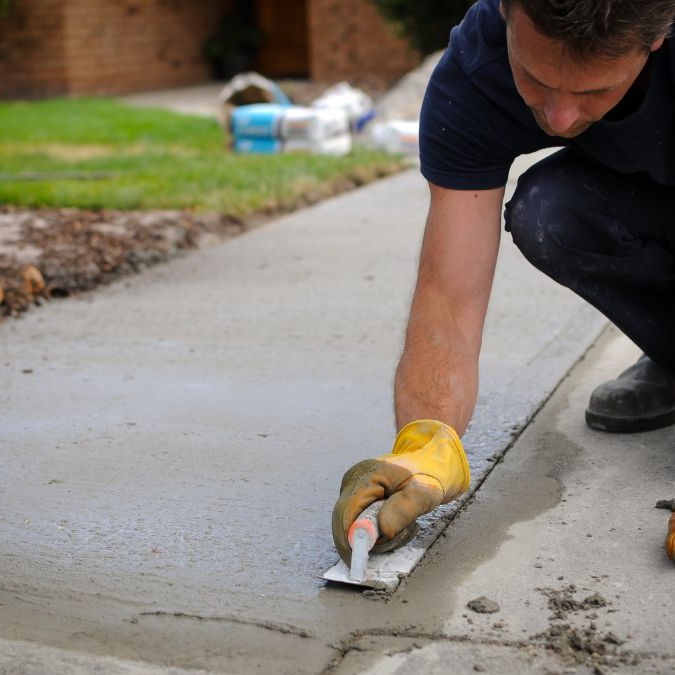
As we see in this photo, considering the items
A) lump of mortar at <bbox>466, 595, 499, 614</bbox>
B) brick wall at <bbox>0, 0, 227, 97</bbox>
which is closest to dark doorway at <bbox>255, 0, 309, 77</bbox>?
brick wall at <bbox>0, 0, 227, 97</bbox>

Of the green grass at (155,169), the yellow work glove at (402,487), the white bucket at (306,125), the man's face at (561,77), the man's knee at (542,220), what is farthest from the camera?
the white bucket at (306,125)

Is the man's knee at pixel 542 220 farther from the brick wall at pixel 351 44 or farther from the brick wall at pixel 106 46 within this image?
the brick wall at pixel 351 44

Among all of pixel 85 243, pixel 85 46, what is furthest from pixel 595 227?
pixel 85 46

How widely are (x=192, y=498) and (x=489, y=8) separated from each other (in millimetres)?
1161

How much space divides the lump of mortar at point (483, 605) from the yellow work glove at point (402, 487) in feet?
0.58

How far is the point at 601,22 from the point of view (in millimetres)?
1659

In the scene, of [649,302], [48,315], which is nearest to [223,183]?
[48,315]

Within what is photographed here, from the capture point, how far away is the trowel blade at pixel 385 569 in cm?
197

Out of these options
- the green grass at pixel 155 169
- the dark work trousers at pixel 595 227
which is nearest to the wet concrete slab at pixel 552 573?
the dark work trousers at pixel 595 227

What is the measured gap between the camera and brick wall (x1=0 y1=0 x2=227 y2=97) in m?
14.4

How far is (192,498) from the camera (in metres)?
2.41

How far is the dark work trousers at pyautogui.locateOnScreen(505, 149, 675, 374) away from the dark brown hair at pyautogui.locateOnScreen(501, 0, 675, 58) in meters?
0.72

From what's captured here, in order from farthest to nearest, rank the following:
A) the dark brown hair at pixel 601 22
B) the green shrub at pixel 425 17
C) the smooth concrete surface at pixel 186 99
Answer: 1. the smooth concrete surface at pixel 186 99
2. the green shrub at pixel 425 17
3. the dark brown hair at pixel 601 22

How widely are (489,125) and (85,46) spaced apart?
13329mm
